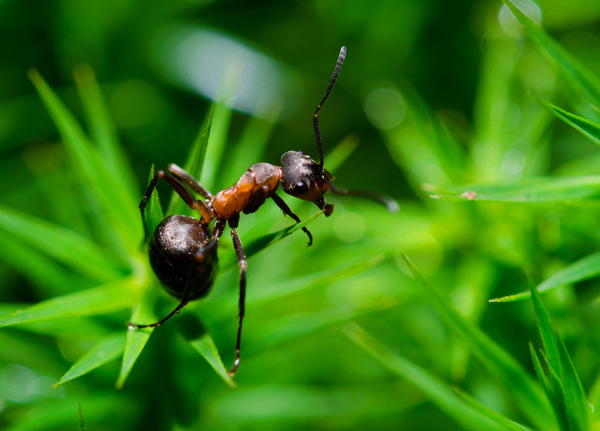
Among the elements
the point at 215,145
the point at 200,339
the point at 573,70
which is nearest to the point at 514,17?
the point at 573,70

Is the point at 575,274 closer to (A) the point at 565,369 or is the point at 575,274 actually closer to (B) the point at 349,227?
(A) the point at 565,369

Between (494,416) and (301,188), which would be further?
(301,188)

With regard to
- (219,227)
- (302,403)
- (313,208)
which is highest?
(219,227)

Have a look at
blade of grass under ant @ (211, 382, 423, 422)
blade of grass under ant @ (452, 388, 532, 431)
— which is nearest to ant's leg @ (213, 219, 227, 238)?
blade of grass under ant @ (211, 382, 423, 422)

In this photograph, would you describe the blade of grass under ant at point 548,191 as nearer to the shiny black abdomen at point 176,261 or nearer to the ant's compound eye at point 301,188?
the ant's compound eye at point 301,188

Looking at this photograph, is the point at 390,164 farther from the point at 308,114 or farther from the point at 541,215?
the point at 541,215

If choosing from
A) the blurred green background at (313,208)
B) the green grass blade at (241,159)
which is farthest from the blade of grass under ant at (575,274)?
the green grass blade at (241,159)
